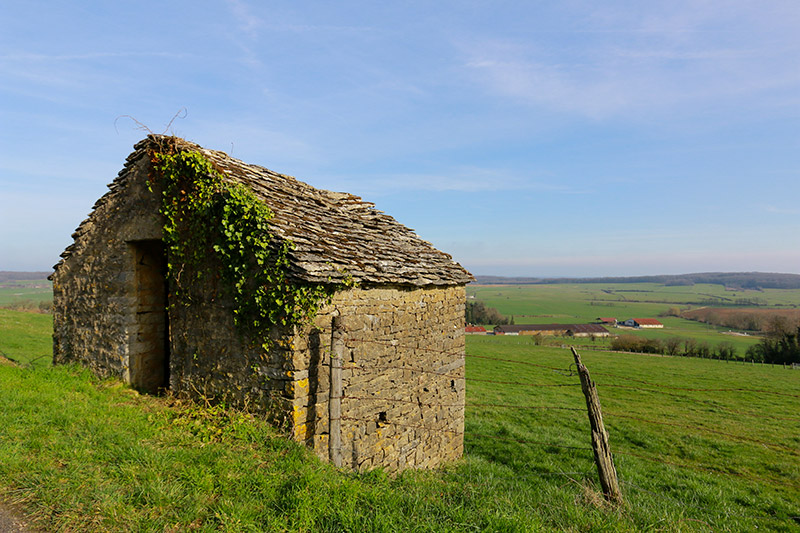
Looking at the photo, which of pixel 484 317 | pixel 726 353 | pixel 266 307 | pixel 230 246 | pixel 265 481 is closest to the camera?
pixel 265 481

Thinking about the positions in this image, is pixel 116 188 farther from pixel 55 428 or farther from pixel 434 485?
pixel 434 485

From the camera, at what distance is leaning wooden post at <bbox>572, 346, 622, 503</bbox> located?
501 cm

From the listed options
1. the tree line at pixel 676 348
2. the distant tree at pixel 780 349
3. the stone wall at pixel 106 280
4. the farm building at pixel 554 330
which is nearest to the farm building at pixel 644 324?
the farm building at pixel 554 330

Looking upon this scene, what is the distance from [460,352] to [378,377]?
3441mm

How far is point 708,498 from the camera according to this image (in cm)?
751

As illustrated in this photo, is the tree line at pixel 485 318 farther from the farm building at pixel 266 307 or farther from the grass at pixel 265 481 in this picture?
the farm building at pixel 266 307

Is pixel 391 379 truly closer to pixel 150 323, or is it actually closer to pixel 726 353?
pixel 150 323

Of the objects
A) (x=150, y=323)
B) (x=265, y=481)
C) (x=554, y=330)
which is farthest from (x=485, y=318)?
(x=265, y=481)

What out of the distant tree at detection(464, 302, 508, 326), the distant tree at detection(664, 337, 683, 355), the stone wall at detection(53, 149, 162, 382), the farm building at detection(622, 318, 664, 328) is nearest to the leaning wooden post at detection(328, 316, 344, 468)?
the stone wall at detection(53, 149, 162, 382)

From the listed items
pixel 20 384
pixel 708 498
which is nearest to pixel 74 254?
pixel 20 384

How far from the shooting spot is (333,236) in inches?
288

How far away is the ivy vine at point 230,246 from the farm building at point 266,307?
0.09 feet

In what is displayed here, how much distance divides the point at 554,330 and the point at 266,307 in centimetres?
6319

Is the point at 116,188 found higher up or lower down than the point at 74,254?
higher up
